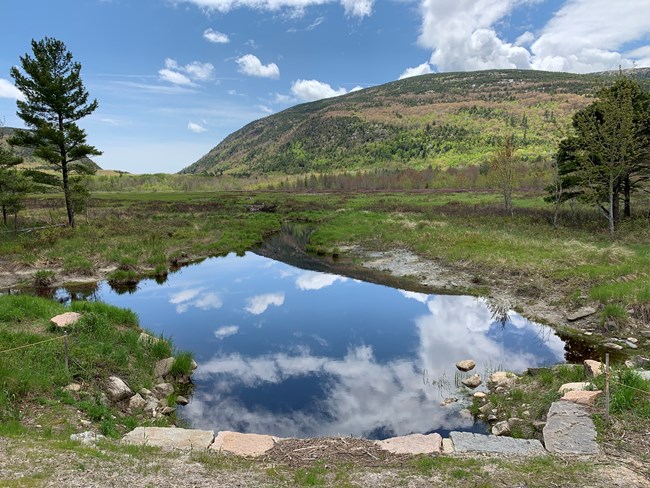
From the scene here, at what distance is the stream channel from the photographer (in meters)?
10.8

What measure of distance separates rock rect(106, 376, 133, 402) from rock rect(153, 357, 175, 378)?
1.69 meters

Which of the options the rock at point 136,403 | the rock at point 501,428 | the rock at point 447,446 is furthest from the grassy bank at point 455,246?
the rock at point 136,403

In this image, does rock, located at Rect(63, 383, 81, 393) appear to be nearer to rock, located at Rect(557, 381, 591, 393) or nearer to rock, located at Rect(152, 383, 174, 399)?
rock, located at Rect(152, 383, 174, 399)

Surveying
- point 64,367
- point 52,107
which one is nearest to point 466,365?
point 64,367

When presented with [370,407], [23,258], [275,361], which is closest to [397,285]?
[275,361]

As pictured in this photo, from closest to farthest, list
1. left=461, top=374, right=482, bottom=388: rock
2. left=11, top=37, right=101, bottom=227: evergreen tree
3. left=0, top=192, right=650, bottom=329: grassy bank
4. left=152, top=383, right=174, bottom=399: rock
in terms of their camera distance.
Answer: left=152, top=383, right=174, bottom=399: rock < left=461, top=374, right=482, bottom=388: rock < left=0, top=192, right=650, bottom=329: grassy bank < left=11, top=37, right=101, bottom=227: evergreen tree

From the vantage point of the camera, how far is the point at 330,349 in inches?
602

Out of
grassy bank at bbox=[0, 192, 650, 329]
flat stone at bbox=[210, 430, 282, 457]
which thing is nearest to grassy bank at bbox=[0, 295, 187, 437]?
flat stone at bbox=[210, 430, 282, 457]

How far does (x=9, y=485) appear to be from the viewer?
560 cm

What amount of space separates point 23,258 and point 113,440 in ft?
78.2

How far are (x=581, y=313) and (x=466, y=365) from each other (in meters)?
6.64

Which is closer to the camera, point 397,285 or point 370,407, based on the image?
point 370,407

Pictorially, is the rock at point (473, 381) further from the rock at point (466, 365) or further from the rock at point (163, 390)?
the rock at point (163, 390)

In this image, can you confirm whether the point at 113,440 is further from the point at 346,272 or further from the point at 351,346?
the point at 346,272
